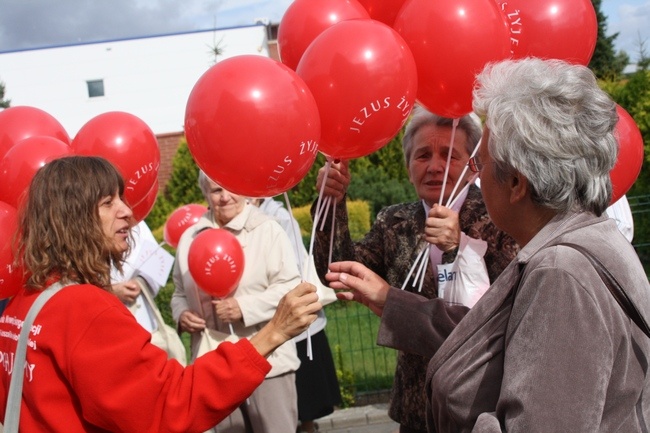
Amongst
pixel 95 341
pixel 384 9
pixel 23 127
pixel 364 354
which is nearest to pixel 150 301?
pixel 23 127

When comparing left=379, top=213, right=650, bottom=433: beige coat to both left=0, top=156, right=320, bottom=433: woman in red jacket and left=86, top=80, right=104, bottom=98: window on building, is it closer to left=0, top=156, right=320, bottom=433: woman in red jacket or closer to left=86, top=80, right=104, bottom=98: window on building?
left=0, top=156, right=320, bottom=433: woman in red jacket

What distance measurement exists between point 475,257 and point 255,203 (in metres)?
2.94

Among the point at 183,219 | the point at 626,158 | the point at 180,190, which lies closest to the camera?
the point at 626,158

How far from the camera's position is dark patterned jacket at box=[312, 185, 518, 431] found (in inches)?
113

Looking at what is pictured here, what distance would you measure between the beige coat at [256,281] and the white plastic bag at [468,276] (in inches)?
74.5

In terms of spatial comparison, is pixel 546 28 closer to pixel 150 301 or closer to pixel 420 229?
pixel 420 229

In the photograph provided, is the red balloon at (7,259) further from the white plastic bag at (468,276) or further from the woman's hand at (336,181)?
the white plastic bag at (468,276)

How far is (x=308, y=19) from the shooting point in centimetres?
311

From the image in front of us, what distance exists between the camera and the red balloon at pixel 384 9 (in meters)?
3.15

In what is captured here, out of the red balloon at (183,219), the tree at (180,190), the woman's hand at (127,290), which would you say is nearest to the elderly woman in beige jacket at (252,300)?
the woman's hand at (127,290)

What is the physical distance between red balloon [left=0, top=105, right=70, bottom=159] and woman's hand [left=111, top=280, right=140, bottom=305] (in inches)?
44.6

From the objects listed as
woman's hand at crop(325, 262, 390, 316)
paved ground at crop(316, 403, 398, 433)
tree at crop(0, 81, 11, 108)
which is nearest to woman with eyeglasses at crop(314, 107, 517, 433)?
woman's hand at crop(325, 262, 390, 316)

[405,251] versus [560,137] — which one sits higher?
[560,137]

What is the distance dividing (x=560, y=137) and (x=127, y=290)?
3.27m
